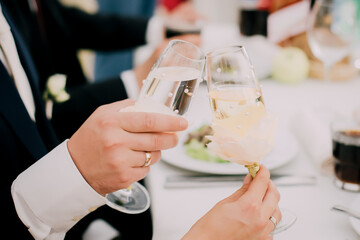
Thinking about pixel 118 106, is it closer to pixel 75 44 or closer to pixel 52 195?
pixel 52 195

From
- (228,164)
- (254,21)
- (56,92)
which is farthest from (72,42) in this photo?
(228,164)

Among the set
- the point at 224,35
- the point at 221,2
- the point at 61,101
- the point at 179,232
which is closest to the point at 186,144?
the point at 179,232

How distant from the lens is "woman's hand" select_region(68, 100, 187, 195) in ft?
1.73

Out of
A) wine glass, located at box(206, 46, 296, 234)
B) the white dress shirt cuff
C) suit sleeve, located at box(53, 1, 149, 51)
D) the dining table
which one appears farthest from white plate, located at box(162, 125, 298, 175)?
suit sleeve, located at box(53, 1, 149, 51)

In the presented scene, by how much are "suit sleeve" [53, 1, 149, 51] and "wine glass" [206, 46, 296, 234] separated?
57.4 inches

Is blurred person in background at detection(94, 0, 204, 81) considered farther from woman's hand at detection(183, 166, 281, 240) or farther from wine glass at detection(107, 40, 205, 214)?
woman's hand at detection(183, 166, 281, 240)

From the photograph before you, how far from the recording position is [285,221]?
25.2 inches

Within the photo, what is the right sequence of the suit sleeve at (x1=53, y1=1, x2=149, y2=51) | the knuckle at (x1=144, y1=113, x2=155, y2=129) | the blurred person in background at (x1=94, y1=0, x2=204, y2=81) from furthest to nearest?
the blurred person in background at (x1=94, y1=0, x2=204, y2=81)
the suit sleeve at (x1=53, y1=1, x2=149, y2=51)
the knuckle at (x1=144, y1=113, x2=155, y2=129)

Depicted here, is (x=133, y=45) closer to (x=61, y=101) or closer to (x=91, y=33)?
(x=91, y=33)

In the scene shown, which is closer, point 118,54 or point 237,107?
point 237,107

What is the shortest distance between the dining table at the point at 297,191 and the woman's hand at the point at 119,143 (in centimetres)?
10

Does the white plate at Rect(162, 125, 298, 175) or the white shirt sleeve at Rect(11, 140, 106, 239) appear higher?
the white shirt sleeve at Rect(11, 140, 106, 239)

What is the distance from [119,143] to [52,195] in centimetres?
19

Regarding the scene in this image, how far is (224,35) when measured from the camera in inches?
78.5
